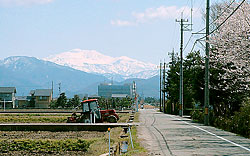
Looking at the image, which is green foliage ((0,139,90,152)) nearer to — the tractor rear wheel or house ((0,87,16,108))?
the tractor rear wheel

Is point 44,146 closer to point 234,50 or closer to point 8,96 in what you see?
point 234,50

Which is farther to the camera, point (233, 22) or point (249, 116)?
point (233, 22)

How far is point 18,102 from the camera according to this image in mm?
148625

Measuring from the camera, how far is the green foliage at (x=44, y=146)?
60.8 feet

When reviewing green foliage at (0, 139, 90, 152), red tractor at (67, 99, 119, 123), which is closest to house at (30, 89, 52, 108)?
red tractor at (67, 99, 119, 123)

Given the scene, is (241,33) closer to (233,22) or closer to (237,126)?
(233,22)

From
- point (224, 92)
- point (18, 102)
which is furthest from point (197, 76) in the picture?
point (18, 102)

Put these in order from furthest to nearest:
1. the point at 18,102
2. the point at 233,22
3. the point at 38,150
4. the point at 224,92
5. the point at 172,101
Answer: the point at 18,102, the point at 172,101, the point at 224,92, the point at 233,22, the point at 38,150

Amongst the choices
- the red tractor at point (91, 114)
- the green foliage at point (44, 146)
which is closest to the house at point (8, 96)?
the red tractor at point (91, 114)

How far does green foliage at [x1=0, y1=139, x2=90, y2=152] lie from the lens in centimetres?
1855

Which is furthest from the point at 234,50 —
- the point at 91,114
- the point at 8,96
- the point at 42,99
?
the point at 42,99

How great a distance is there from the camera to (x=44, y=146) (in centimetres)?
1898

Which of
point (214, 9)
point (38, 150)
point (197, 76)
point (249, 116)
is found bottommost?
point (38, 150)

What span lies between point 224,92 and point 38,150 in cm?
1924
